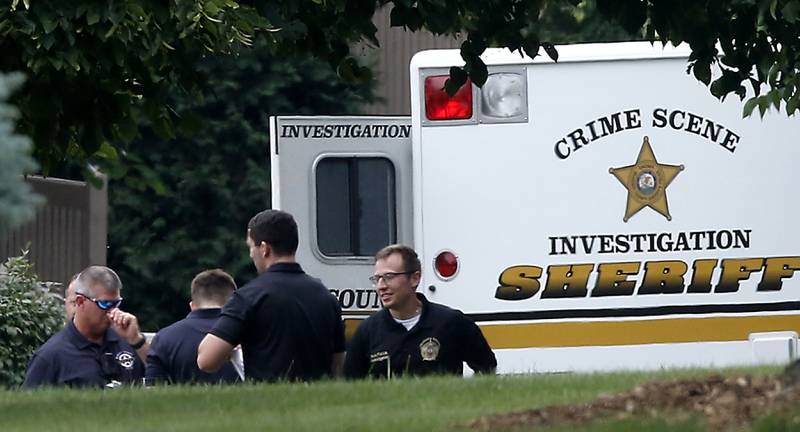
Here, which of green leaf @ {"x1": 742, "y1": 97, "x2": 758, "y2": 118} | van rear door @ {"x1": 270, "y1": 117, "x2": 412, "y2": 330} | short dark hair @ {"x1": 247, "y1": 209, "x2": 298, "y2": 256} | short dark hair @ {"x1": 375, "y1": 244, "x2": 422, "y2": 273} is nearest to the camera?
short dark hair @ {"x1": 247, "y1": 209, "x2": 298, "y2": 256}

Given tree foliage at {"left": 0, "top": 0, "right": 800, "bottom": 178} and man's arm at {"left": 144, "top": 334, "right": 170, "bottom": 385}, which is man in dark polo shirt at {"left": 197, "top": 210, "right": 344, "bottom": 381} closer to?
man's arm at {"left": 144, "top": 334, "right": 170, "bottom": 385}

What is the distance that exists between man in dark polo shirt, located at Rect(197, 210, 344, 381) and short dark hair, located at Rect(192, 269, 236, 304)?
0.81 metres

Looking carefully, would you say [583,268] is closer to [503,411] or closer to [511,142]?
[511,142]

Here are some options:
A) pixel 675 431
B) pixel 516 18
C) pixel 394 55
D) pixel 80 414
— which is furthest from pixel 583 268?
pixel 394 55

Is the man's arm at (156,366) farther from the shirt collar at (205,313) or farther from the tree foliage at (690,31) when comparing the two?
the tree foliage at (690,31)

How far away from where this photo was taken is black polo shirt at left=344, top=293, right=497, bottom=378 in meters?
8.29

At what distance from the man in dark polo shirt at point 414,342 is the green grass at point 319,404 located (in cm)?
104

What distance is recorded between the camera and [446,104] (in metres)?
10.5

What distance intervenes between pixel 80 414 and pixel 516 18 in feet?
12.3

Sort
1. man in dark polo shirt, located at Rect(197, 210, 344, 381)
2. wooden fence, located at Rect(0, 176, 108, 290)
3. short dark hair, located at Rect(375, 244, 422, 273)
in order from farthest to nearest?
wooden fence, located at Rect(0, 176, 108, 290)
short dark hair, located at Rect(375, 244, 422, 273)
man in dark polo shirt, located at Rect(197, 210, 344, 381)

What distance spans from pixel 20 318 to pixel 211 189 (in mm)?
10612

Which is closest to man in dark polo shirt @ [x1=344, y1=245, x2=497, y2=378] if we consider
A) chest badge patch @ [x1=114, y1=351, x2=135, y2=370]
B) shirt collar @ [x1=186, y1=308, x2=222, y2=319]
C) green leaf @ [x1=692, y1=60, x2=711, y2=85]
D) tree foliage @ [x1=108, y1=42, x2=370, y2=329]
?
shirt collar @ [x1=186, y1=308, x2=222, y2=319]

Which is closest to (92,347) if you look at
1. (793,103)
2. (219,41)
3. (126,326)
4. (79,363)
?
(79,363)


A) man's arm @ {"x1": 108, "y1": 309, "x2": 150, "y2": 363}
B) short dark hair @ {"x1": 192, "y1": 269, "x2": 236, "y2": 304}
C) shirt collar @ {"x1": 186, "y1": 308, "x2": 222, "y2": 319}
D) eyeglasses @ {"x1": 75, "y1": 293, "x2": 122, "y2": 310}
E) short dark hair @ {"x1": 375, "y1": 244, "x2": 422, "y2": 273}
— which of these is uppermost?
short dark hair @ {"x1": 375, "y1": 244, "x2": 422, "y2": 273}
